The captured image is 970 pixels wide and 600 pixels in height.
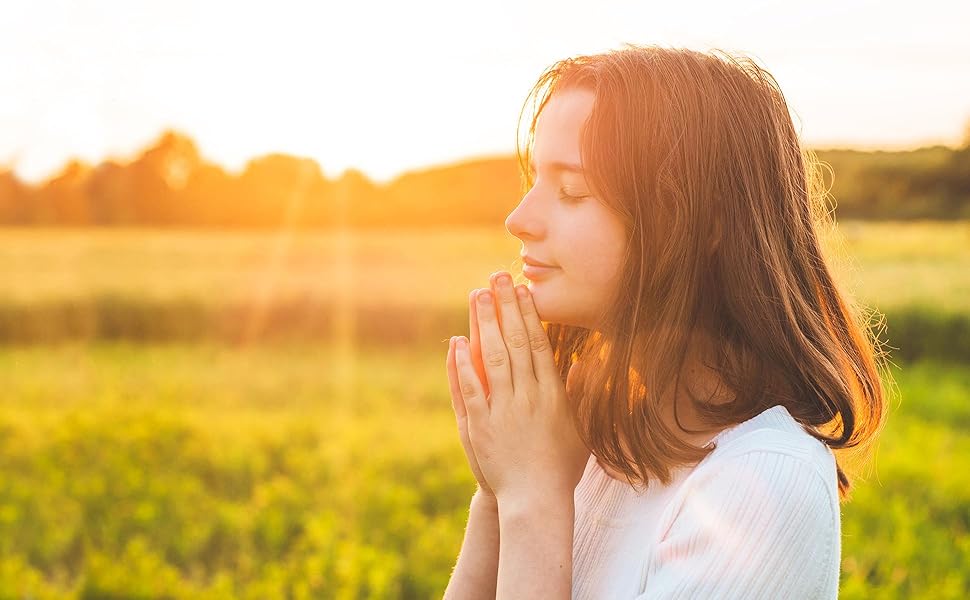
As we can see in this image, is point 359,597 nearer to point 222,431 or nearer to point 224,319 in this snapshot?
point 222,431

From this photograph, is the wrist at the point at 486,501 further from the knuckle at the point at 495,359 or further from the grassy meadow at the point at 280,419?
the grassy meadow at the point at 280,419

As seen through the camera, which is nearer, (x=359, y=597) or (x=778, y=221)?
(x=778, y=221)

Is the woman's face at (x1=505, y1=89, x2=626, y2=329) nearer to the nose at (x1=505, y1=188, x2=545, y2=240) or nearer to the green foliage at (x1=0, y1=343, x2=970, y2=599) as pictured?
the nose at (x1=505, y1=188, x2=545, y2=240)

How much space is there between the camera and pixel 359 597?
4148 mm

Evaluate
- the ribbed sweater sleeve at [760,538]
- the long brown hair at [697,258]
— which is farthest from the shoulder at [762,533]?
the long brown hair at [697,258]

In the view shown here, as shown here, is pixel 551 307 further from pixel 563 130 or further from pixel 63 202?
pixel 63 202

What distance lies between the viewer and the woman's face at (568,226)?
1.36 m

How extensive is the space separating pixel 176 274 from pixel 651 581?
33.1ft

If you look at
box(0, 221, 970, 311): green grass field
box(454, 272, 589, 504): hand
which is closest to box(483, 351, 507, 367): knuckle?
box(454, 272, 589, 504): hand

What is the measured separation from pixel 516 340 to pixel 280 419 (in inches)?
198

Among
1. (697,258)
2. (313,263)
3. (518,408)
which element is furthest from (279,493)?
(313,263)

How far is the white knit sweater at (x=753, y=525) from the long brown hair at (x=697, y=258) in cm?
8

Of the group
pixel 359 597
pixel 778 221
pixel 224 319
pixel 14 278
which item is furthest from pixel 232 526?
pixel 14 278

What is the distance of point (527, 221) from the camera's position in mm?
1391
